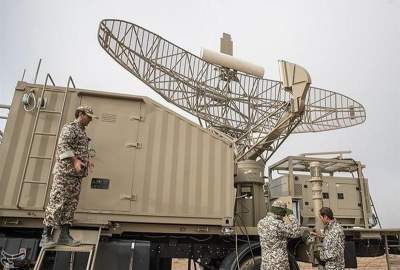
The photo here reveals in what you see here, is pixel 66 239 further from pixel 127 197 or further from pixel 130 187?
pixel 130 187

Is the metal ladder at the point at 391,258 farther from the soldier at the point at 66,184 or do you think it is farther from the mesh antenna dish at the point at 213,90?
the soldier at the point at 66,184

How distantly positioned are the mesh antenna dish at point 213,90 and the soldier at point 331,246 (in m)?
3.09

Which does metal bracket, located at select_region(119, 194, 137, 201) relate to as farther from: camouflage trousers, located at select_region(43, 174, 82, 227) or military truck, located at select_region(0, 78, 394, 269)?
camouflage trousers, located at select_region(43, 174, 82, 227)

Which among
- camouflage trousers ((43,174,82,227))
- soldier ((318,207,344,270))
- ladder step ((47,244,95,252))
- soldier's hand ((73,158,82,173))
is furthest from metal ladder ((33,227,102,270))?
soldier ((318,207,344,270))

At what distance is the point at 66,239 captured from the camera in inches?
206

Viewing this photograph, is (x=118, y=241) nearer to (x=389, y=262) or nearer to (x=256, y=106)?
(x=389, y=262)

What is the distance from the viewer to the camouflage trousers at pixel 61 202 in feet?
17.0

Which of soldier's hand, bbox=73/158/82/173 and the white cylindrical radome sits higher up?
the white cylindrical radome

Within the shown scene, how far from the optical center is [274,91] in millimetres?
15703

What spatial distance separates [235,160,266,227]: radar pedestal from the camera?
24.2ft

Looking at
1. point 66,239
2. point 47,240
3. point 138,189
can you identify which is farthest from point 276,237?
point 47,240

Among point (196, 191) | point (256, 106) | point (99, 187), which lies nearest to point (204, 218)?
point (196, 191)

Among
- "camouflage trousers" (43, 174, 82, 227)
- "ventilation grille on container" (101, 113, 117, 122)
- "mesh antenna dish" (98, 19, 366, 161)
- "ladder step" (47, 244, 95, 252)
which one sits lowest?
"ladder step" (47, 244, 95, 252)

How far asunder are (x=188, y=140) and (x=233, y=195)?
1329 millimetres
